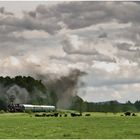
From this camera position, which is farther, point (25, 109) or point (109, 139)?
point (25, 109)

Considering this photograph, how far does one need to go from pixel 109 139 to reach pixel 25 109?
16447cm

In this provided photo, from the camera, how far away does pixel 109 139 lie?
37.1 metres

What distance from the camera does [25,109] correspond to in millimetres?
199625
